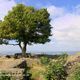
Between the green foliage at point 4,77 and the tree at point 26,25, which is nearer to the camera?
the green foliage at point 4,77

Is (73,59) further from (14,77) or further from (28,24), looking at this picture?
(28,24)

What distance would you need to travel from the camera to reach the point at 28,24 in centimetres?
5991

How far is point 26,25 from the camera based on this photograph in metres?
60.0

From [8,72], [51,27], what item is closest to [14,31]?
[51,27]

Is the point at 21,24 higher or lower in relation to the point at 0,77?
higher

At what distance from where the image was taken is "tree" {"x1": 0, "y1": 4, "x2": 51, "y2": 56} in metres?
60.1

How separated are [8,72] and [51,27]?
33834mm

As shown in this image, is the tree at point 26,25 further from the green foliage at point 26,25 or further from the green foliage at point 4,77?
the green foliage at point 4,77

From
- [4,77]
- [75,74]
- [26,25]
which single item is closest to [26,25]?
[26,25]

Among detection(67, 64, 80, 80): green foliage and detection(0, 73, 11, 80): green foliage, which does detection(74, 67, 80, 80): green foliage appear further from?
detection(0, 73, 11, 80): green foliage

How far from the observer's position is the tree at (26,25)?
60062 mm

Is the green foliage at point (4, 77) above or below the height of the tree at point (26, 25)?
below

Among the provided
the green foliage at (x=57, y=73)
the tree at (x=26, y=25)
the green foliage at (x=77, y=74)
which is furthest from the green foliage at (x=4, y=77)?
the tree at (x=26, y=25)

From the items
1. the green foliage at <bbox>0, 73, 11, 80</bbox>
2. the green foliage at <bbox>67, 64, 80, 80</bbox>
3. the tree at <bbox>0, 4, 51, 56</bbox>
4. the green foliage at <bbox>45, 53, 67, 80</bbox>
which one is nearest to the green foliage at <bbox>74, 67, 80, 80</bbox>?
the green foliage at <bbox>67, 64, 80, 80</bbox>
